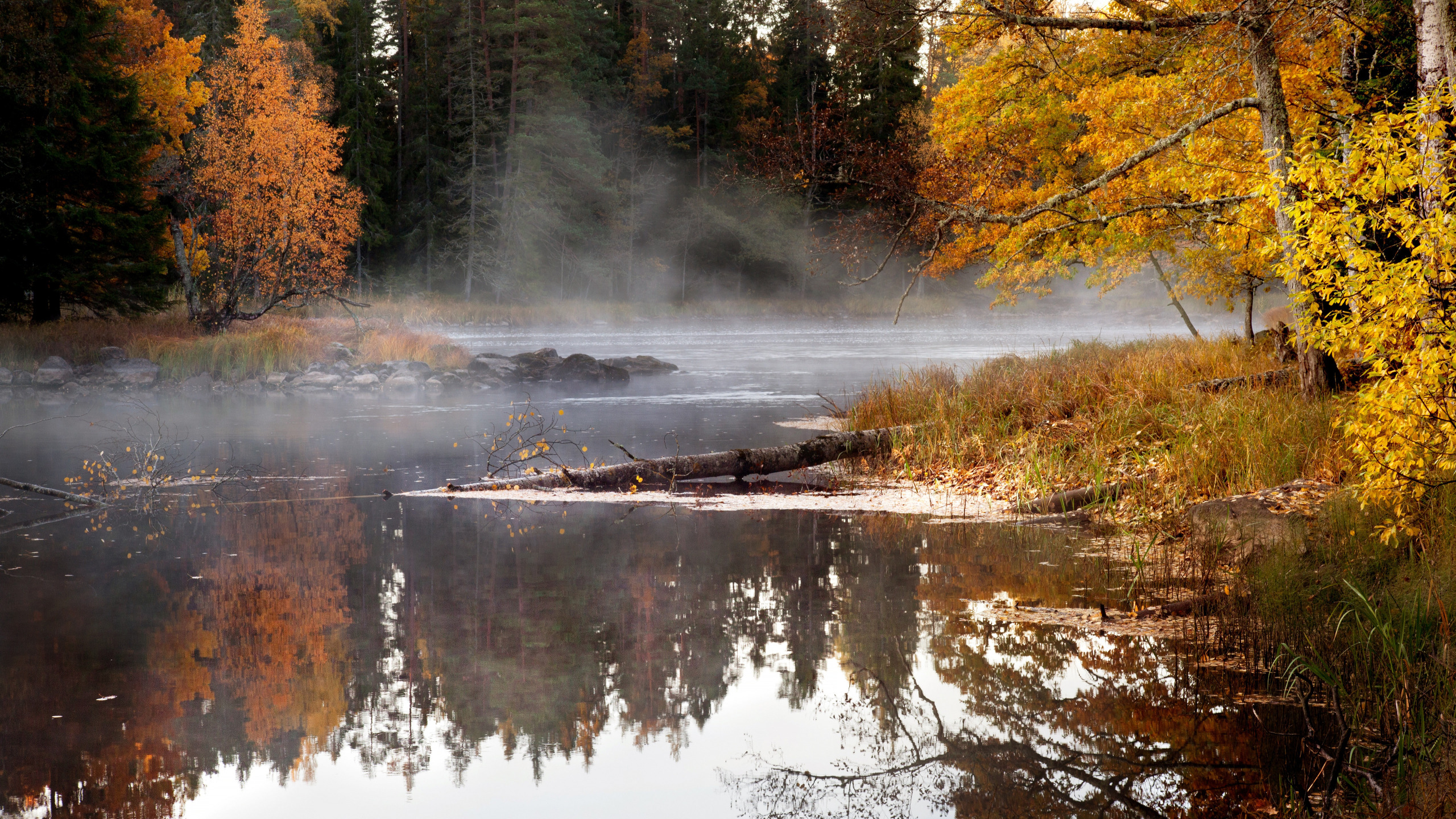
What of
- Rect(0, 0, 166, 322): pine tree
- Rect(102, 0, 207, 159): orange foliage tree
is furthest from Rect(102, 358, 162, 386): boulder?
Rect(102, 0, 207, 159): orange foliage tree

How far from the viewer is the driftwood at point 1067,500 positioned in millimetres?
10727

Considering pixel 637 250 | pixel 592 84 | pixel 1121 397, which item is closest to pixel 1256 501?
pixel 1121 397

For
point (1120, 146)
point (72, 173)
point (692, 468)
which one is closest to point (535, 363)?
point (72, 173)

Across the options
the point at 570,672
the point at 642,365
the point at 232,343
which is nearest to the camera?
the point at 570,672

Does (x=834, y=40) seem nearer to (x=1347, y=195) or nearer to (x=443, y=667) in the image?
(x=1347, y=195)

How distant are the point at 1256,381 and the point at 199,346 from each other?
2374 cm

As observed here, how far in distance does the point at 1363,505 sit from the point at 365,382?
80.5ft

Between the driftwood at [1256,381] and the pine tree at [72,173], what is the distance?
24.5 meters

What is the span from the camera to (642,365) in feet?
111

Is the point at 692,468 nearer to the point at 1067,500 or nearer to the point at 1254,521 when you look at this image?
the point at 1067,500

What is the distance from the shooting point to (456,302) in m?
54.1

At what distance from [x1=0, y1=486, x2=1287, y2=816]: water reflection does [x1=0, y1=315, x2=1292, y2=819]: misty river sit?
0.02 metres

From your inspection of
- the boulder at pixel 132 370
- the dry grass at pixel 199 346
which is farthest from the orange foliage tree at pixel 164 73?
the boulder at pixel 132 370

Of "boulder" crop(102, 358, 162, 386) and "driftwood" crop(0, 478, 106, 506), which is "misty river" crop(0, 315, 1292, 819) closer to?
"driftwood" crop(0, 478, 106, 506)
